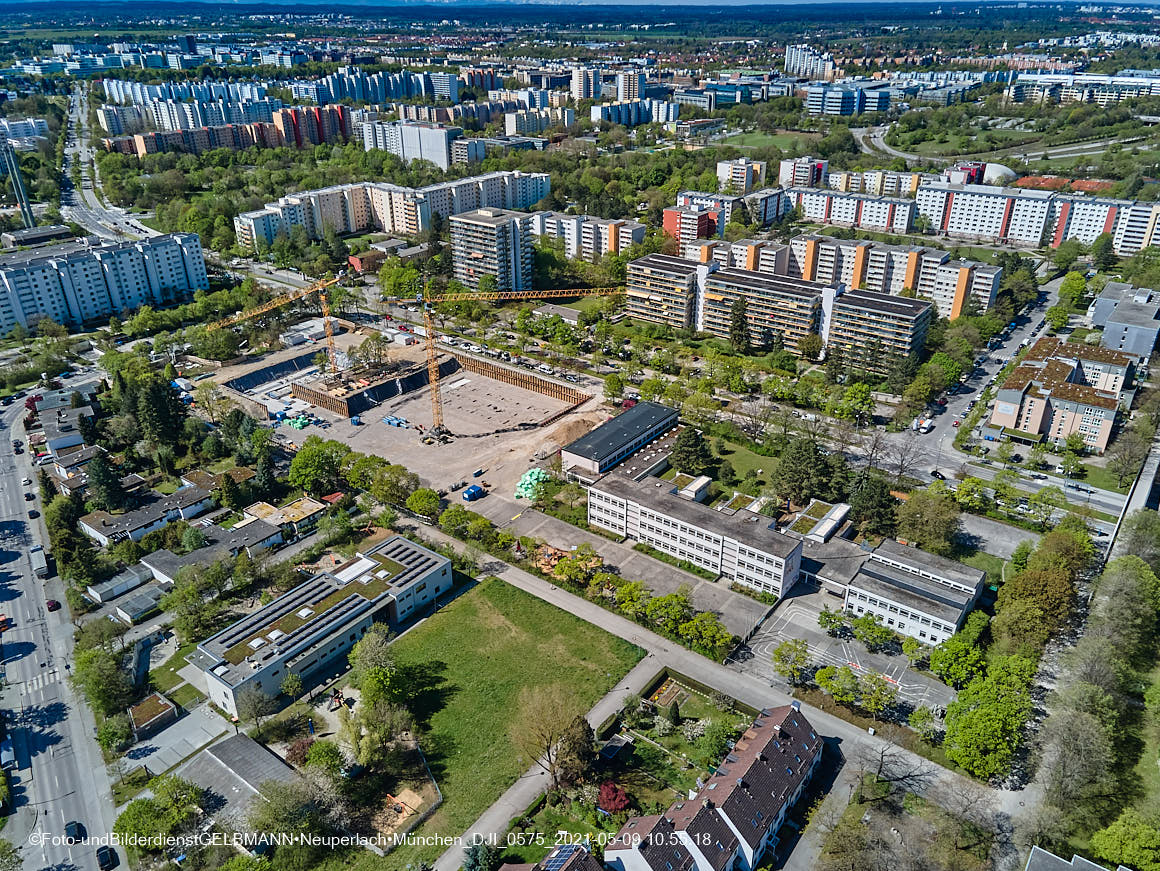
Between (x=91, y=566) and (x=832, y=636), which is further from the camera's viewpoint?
(x=91, y=566)

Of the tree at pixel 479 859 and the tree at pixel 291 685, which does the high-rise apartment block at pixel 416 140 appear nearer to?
the tree at pixel 291 685

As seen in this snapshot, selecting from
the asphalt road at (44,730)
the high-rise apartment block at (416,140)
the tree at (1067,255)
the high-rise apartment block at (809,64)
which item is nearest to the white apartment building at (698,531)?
the asphalt road at (44,730)

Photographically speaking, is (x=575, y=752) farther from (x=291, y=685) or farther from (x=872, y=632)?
(x=872, y=632)

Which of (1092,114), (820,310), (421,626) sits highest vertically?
(1092,114)

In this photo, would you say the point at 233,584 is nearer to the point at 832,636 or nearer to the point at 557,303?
the point at 832,636

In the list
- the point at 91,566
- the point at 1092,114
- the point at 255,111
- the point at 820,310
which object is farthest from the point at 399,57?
the point at 91,566

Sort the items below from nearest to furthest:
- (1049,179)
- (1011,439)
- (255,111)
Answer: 1. (1011,439)
2. (1049,179)
3. (255,111)
